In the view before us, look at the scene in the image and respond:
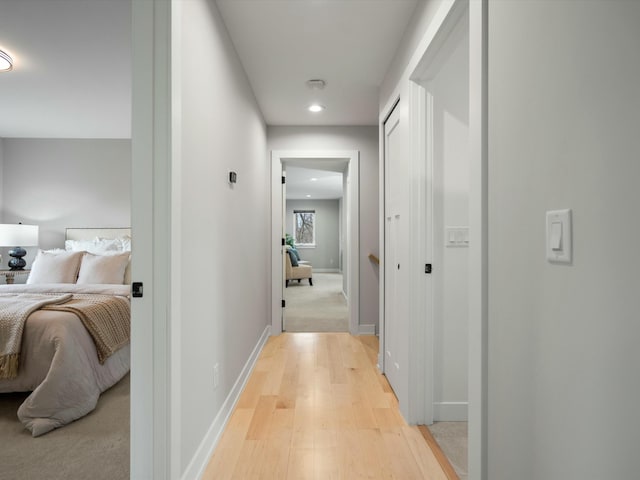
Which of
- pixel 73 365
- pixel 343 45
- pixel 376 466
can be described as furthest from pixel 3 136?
pixel 376 466

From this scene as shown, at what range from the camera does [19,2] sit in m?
1.98

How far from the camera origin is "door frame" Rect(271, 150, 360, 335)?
390 centimetres

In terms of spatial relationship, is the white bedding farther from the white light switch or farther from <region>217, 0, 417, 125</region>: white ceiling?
the white light switch

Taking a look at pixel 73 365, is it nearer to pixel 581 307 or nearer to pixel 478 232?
pixel 478 232

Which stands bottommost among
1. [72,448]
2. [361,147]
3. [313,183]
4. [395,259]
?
[72,448]

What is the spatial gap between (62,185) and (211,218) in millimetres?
3964

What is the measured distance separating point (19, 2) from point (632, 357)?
3063 millimetres

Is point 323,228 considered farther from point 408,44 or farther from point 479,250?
point 479,250

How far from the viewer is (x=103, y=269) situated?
131 inches

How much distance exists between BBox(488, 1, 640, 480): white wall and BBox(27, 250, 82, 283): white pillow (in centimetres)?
380

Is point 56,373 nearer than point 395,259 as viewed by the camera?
Yes

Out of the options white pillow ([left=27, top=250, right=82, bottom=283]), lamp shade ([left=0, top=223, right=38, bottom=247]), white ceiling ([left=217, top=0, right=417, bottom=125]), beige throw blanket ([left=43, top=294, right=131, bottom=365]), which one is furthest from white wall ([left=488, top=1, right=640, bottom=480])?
lamp shade ([left=0, top=223, right=38, bottom=247])

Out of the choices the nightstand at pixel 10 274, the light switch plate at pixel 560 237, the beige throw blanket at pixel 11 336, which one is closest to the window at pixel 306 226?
the nightstand at pixel 10 274

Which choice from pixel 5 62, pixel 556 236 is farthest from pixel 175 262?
pixel 5 62
